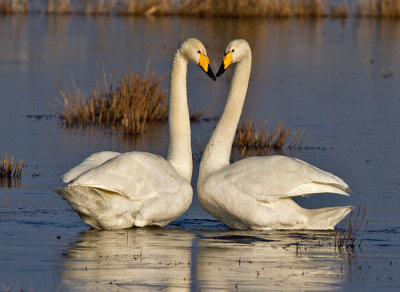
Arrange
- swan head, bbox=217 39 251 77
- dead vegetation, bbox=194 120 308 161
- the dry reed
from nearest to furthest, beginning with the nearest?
1. the dry reed
2. swan head, bbox=217 39 251 77
3. dead vegetation, bbox=194 120 308 161

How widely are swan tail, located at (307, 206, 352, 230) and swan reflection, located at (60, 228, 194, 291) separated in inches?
48.8

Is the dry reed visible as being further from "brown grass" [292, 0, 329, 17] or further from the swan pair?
"brown grass" [292, 0, 329, 17]

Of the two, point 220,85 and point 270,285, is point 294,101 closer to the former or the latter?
point 220,85

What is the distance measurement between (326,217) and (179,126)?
1.86 metres

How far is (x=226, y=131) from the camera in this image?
10359mm

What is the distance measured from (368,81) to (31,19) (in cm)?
1934

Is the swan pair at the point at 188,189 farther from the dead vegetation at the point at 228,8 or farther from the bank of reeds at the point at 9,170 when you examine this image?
the dead vegetation at the point at 228,8

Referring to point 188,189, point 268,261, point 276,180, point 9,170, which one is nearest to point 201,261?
point 268,261

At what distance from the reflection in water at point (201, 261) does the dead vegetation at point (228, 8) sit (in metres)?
31.3

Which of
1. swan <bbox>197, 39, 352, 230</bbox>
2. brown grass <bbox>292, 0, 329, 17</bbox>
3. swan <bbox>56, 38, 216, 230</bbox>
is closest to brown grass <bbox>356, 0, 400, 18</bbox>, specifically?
brown grass <bbox>292, 0, 329, 17</bbox>

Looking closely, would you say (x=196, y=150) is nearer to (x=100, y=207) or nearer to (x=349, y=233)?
(x=100, y=207)

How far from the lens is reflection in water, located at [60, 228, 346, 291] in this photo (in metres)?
7.04

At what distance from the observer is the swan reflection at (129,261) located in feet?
22.8

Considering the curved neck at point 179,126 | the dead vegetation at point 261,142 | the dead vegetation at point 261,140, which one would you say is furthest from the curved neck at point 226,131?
the dead vegetation at point 261,140
